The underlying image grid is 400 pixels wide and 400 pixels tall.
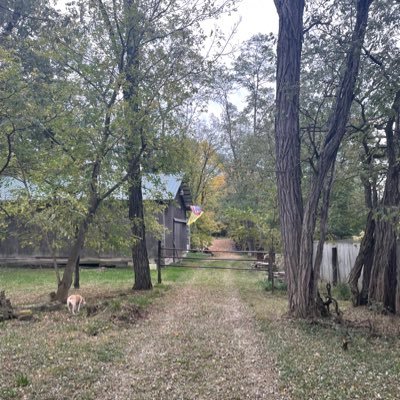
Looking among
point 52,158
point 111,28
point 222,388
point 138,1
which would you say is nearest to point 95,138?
point 52,158

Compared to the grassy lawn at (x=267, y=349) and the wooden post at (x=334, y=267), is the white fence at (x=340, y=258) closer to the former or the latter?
the wooden post at (x=334, y=267)

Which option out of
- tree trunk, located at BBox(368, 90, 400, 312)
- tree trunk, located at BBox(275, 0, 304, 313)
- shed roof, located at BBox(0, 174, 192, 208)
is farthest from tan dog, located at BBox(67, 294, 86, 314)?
tree trunk, located at BBox(368, 90, 400, 312)

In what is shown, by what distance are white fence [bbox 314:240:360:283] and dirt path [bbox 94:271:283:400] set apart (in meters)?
5.17

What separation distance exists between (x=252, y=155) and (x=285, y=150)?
8.43m

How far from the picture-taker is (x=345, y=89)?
6.18 metres

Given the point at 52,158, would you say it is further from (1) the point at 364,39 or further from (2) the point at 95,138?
(1) the point at 364,39

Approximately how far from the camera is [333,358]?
4.40 m

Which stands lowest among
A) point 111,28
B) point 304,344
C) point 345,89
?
point 304,344

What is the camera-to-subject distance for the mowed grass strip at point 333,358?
11.4ft

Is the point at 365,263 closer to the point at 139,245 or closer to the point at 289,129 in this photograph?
the point at 289,129

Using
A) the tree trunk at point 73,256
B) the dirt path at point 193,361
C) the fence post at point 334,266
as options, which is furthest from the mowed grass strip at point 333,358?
the fence post at point 334,266

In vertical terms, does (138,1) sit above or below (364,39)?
above

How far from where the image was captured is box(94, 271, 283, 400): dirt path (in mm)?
3496

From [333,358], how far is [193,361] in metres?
1.50
